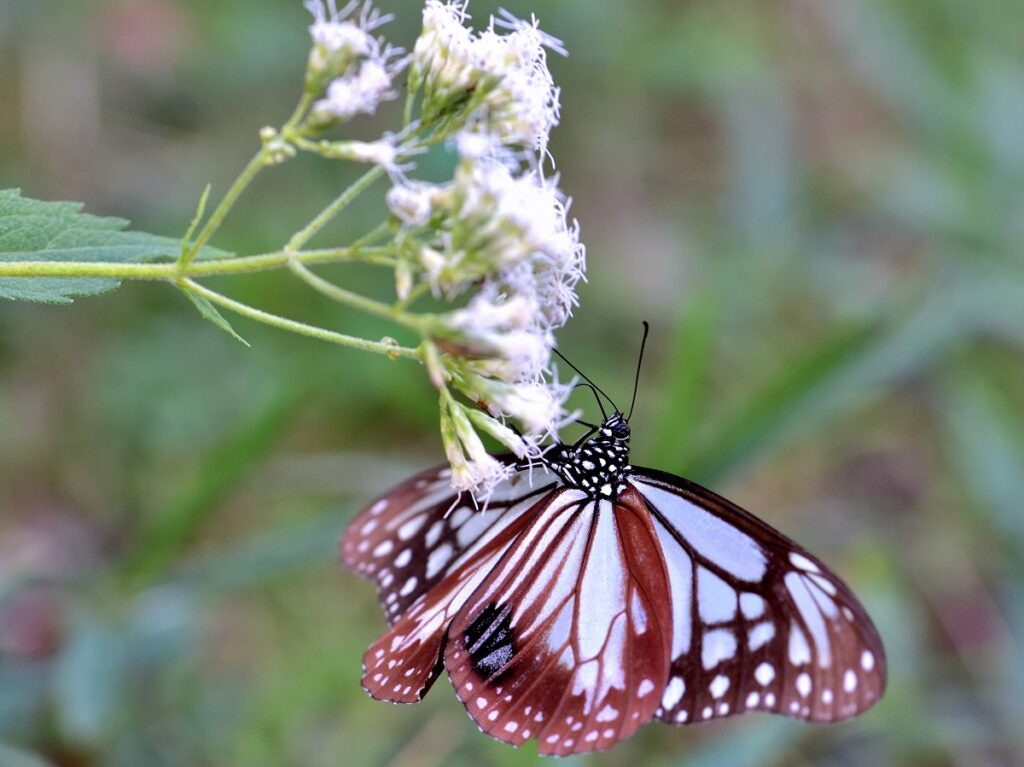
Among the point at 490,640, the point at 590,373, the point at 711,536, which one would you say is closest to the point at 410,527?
the point at 490,640

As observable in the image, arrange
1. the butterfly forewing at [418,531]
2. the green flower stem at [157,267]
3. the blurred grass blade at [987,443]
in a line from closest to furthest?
the green flower stem at [157,267], the butterfly forewing at [418,531], the blurred grass blade at [987,443]

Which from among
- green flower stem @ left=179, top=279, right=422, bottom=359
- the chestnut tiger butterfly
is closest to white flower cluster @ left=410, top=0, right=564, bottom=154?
green flower stem @ left=179, top=279, right=422, bottom=359

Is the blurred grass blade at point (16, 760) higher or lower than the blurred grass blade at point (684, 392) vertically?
lower

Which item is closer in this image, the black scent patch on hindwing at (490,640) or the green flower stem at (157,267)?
the green flower stem at (157,267)

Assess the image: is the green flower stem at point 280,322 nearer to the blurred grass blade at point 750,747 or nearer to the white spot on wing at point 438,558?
the white spot on wing at point 438,558

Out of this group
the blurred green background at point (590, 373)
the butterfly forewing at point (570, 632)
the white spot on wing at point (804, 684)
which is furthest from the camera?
the blurred green background at point (590, 373)

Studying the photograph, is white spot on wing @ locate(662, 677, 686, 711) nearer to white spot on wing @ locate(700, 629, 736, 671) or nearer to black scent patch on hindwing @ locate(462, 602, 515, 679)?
white spot on wing @ locate(700, 629, 736, 671)

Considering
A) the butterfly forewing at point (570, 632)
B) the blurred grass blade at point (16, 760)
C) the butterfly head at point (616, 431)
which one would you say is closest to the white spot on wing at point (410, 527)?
the butterfly forewing at point (570, 632)

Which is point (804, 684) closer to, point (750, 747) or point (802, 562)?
point (802, 562)
